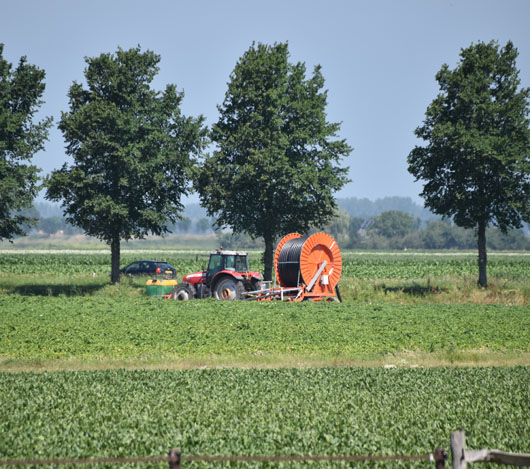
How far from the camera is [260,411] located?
12.7 metres

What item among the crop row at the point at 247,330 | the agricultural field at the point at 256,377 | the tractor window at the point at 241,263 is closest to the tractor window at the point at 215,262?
the tractor window at the point at 241,263

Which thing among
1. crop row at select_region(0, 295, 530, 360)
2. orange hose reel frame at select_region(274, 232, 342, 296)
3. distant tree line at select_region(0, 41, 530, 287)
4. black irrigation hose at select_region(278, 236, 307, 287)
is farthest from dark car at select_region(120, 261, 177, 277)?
crop row at select_region(0, 295, 530, 360)

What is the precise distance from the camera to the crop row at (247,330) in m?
19.8

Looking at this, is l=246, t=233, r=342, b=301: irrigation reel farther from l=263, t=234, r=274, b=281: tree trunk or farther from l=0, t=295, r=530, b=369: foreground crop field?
l=263, t=234, r=274, b=281: tree trunk

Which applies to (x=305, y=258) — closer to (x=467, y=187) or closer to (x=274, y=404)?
(x=467, y=187)

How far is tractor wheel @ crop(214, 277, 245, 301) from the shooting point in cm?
3103

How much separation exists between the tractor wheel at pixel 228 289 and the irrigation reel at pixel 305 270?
494 mm

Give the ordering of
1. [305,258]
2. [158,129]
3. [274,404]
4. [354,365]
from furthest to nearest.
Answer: [158,129] < [305,258] < [354,365] < [274,404]

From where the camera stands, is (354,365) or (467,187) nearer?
(354,365)

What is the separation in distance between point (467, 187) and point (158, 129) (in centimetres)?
1875

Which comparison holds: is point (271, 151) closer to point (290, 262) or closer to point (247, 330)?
point (290, 262)

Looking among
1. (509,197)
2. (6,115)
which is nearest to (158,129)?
(6,115)

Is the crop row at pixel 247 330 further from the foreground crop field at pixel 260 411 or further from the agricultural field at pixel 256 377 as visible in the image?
the foreground crop field at pixel 260 411

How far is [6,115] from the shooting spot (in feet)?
124
